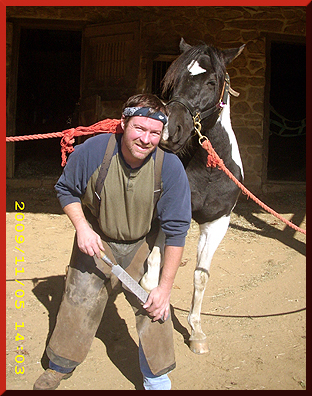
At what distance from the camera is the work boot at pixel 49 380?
6.78 ft

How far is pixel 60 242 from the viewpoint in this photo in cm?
470

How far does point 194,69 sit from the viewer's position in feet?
8.18

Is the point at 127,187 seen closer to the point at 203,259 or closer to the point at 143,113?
the point at 143,113

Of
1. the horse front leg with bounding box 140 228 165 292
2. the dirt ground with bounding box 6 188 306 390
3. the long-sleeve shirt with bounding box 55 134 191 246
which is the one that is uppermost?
the long-sleeve shirt with bounding box 55 134 191 246

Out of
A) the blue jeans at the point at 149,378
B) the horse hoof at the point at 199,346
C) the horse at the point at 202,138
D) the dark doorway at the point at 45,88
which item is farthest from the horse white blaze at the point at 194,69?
the dark doorway at the point at 45,88

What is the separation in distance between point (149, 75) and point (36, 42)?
4822 millimetres

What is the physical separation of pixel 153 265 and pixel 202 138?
921 mm

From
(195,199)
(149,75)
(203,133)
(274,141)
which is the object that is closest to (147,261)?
(195,199)

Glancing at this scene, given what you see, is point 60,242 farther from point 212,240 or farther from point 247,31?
point 247,31

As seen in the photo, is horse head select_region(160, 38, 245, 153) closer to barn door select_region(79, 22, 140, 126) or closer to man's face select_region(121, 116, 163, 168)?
man's face select_region(121, 116, 163, 168)

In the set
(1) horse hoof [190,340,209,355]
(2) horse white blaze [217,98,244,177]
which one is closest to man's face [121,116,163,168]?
(2) horse white blaze [217,98,244,177]

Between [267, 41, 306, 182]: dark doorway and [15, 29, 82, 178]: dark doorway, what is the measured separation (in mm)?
4766

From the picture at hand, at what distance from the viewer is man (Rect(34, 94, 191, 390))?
1928 mm

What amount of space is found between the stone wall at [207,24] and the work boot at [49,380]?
17.4 feet
